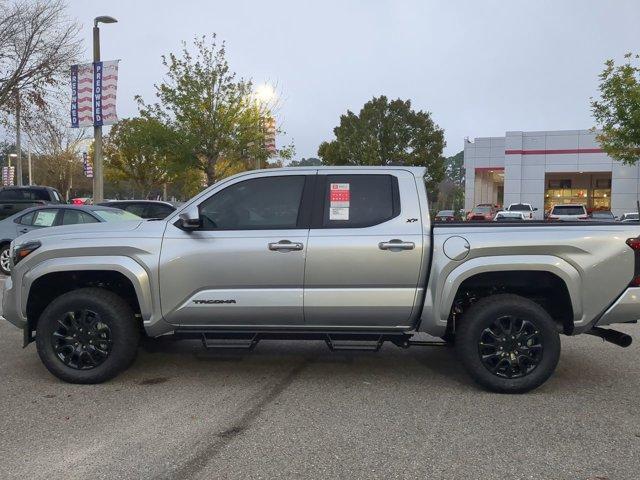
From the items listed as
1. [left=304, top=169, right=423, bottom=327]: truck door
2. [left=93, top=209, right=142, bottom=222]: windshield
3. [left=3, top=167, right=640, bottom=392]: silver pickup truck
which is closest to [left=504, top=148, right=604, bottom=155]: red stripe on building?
[left=93, top=209, right=142, bottom=222]: windshield

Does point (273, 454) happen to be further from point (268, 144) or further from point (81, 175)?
point (81, 175)

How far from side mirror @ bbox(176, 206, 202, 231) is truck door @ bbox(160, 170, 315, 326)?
64 millimetres

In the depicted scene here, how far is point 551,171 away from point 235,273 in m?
42.2

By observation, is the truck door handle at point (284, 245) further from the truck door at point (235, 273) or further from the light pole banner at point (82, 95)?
the light pole banner at point (82, 95)

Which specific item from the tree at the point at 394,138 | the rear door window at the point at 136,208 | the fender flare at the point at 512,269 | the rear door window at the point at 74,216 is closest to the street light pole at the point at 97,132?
the rear door window at the point at 136,208

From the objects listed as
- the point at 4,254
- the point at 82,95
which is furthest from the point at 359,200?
the point at 82,95

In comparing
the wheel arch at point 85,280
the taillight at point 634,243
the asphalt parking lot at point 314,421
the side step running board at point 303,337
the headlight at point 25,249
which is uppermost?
the taillight at point 634,243

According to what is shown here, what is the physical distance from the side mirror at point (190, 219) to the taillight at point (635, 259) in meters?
3.44

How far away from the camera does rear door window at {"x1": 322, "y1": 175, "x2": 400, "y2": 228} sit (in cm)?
492

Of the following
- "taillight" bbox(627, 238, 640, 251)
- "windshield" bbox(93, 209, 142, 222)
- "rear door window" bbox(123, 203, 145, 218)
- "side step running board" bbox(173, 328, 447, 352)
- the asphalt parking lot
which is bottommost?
the asphalt parking lot

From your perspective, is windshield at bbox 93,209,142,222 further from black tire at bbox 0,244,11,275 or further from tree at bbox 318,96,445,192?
tree at bbox 318,96,445,192

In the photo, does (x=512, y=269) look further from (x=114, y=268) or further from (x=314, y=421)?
(x=114, y=268)

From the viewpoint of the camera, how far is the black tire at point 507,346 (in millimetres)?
4707

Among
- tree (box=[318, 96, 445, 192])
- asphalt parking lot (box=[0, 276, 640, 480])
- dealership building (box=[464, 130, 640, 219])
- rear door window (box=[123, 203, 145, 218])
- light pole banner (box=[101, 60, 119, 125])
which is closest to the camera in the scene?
asphalt parking lot (box=[0, 276, 640, 480])
